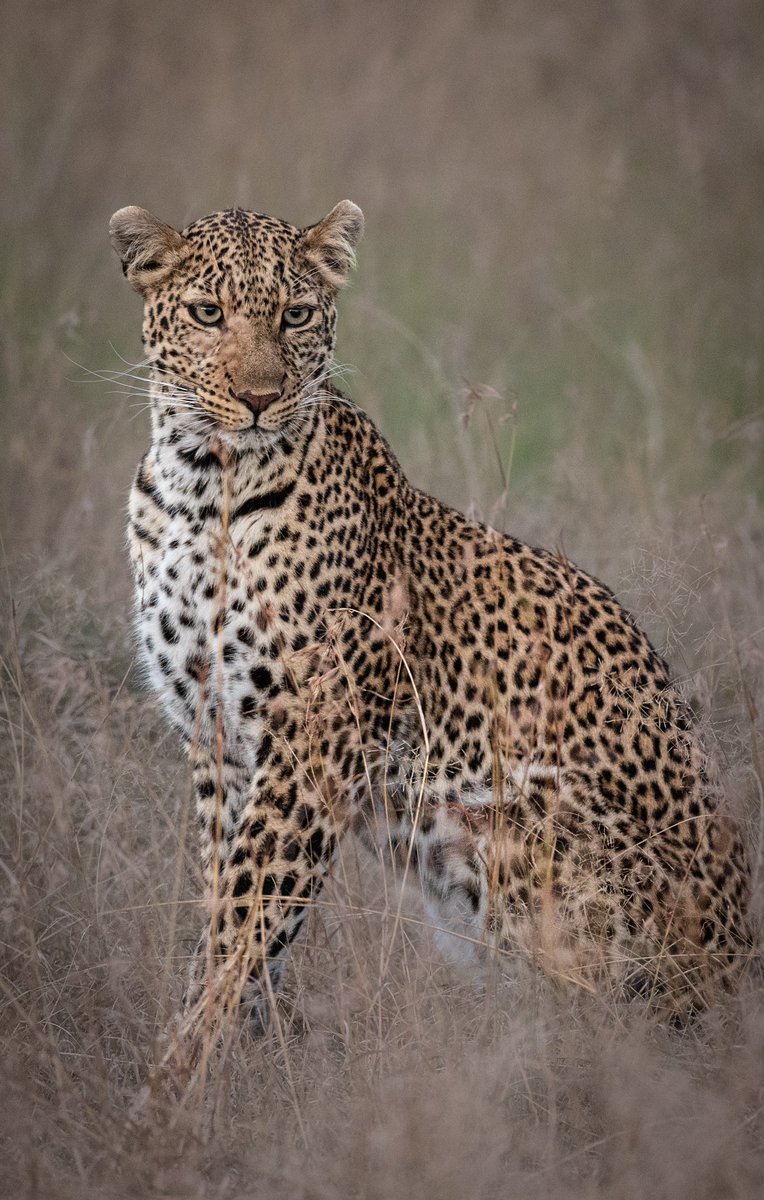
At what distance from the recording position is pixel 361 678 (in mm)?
4992

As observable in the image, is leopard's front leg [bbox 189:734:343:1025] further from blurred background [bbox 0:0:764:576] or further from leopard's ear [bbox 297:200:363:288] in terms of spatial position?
blurred background [bbox 0:0:764:576]

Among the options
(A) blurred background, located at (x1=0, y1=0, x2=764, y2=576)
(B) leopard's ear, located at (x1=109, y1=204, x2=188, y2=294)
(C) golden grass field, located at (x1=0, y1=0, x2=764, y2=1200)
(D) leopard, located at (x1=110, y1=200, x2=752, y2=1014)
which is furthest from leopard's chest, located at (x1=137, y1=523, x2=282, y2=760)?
(A) blurred background, located at (x1=0, y1=0, x2=764, y2=576)

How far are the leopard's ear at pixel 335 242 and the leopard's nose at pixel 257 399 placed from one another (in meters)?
0.67

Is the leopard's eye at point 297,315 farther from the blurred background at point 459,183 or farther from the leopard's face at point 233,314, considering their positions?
the blurred background at point 459,183

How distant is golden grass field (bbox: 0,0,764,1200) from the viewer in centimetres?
386

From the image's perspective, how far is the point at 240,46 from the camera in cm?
1391

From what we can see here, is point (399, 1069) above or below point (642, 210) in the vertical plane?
below

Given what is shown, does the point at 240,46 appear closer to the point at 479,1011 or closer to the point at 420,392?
the point at 420,392

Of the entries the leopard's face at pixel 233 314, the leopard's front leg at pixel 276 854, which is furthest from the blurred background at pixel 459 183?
the leopard's front leg at pixel 276 854

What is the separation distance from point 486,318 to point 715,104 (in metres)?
3.54

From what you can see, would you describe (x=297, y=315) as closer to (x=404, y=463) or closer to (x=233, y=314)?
(x=233, y=314)

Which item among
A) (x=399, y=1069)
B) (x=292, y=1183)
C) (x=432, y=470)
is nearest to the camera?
(x=292, y=1183)

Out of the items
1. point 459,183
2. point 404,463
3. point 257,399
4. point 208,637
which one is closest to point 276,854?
point 208,637

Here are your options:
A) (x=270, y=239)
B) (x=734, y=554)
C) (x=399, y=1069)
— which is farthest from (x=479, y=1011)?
(x=734, y=554)
